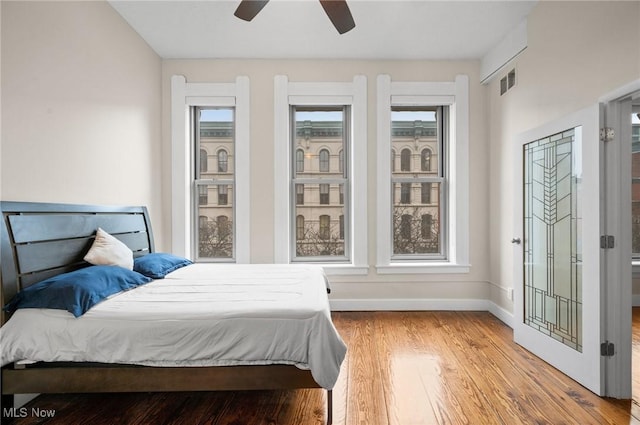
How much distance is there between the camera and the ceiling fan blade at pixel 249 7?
2266 millimetres

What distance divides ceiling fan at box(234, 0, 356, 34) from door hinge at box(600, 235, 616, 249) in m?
2.25

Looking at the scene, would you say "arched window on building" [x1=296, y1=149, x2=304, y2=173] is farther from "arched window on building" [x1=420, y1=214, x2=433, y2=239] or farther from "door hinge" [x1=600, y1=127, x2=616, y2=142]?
"door hinge" [x1=600, y1=127, x2=616, y2=142]

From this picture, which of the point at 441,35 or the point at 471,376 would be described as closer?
the point at 471,376

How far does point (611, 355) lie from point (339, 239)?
2.66 meters

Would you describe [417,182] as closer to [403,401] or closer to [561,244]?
[561,244]

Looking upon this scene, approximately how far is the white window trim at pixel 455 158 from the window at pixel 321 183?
0.44 meters

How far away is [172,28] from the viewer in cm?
337

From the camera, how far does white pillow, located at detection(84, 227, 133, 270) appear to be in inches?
97.3

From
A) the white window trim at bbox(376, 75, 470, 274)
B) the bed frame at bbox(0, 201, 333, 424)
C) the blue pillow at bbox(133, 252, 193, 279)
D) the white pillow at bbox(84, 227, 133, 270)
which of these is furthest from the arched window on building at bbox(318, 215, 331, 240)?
the bed frame at bbox(0, 201, 333, 424)

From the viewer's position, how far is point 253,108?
13.1ft

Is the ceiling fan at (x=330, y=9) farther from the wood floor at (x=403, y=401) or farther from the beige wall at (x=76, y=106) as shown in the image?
the wood floor at (x=403, y=401)

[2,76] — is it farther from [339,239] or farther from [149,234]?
[339,239]

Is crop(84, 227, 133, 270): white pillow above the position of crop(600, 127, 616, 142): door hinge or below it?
below

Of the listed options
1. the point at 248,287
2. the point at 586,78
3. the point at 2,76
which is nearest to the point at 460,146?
the point at 586,78
